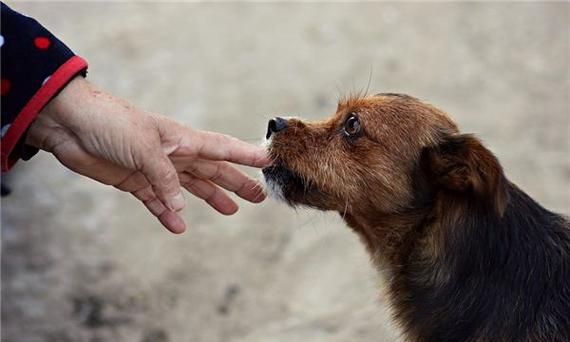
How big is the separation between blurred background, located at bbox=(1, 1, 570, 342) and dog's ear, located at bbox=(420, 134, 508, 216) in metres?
0.55

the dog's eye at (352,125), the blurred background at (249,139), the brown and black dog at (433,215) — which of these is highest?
the blurred background at (249,139)

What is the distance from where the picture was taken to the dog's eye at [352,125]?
3.14m

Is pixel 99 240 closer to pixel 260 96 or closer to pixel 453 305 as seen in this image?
pixel 260 96

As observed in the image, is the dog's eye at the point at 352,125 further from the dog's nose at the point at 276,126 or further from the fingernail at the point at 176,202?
the fingernail at the point at 176,202

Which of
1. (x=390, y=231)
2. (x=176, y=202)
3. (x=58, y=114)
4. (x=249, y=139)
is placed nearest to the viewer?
(x=58, y=114)

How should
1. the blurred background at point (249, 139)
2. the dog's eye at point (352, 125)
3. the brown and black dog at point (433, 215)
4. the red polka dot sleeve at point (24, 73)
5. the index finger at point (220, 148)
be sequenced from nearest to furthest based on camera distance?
1. the red polka dot sleeve at point (24, 73)
2. the brown and black dog at point (433, 215)
3. the index finger at point (220, 148)
4. the dog's eye at point (352, 125)
5. the blurred background at point (249, 139)

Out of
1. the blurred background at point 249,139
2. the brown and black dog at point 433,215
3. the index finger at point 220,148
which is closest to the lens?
the brown and black dog at point 433,215

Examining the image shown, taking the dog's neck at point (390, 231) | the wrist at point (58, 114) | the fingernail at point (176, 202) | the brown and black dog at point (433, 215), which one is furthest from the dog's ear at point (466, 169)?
the wrist at point (58, 114)

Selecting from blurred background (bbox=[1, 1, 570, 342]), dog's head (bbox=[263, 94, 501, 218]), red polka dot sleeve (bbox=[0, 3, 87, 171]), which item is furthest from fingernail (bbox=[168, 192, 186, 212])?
blurred background (bbox=[1, 1, 570, 342])

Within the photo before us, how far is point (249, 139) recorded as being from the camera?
5.74m

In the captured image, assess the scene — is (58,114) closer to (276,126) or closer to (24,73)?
(24,73)

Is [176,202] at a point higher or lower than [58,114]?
lower

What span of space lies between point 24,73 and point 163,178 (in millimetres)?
556

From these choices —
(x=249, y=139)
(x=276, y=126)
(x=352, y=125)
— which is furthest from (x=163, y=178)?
(x=249, y=139)
